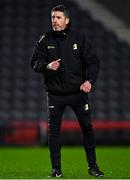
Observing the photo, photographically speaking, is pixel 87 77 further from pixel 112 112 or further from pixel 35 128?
pixel 112 112

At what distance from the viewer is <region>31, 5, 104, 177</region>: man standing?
5.86m

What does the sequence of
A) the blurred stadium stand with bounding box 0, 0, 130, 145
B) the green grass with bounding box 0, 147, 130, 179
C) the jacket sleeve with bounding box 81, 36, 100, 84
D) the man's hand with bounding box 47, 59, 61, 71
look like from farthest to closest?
1. the blurred stadium stand with bounding box 0, 0, 130, 145
2. the green grass with bounding box 0, 147, 130, 179
3. the jacket sleeve with bounding box 81, 36, 100, 84
4. the man's hand with bounding box 47, 59, 61, 71

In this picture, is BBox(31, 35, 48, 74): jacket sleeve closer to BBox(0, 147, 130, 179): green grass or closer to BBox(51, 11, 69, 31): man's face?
BBox(51, 11, 69, 31): man's face

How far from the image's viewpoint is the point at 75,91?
591 cm

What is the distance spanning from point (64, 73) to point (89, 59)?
24cm

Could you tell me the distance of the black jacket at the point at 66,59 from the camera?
5.86 meters

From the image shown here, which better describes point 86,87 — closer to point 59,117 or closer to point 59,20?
point 59,117

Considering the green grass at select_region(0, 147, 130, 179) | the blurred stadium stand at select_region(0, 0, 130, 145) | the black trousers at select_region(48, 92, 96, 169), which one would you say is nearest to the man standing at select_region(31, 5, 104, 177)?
the black trousers at select_region(48, 92, 96, 169)

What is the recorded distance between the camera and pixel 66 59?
5867 mm

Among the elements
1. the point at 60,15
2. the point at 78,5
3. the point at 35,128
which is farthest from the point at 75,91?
the point at 78,5

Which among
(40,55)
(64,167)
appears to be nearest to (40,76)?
(64,167)

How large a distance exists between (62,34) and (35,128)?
292 inches

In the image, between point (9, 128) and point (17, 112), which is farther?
point (17, 112)

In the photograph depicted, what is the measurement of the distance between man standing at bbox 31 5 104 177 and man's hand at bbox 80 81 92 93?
11mm
